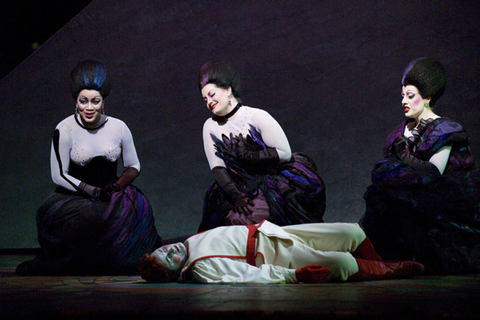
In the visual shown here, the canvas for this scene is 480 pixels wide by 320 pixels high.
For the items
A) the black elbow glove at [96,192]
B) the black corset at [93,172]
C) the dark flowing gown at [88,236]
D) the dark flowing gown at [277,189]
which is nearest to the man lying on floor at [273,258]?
the dark flowing gown at [277,189]

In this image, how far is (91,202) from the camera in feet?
11.8

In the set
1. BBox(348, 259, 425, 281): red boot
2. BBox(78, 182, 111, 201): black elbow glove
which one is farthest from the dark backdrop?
BBox(348, 259, 425, 281): red boot

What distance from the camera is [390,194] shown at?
11.4ft

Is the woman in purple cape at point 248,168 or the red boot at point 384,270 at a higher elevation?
the woman in purple cape at point 248,168

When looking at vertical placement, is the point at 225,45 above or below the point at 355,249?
above

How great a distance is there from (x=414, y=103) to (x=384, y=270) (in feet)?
4.40

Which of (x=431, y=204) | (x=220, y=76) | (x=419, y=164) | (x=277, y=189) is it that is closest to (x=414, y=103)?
(x=419, y=164)

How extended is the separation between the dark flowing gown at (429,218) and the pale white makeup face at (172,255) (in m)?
1.31

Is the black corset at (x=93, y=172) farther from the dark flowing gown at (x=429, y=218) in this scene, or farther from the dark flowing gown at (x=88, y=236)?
the dark flowing gown at (x=429, y=218)

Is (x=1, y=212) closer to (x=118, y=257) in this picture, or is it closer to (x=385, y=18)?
(x=118, y=257)

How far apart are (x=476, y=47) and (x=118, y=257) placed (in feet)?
13.2

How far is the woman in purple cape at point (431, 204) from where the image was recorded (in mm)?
3393

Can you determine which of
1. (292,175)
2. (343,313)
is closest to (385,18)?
(292,175)

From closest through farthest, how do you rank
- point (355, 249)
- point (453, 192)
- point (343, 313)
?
point (343, 313) < point (355, 249) < point (453, 192)
